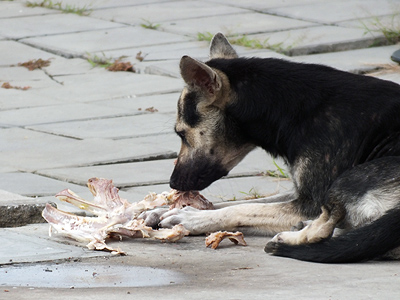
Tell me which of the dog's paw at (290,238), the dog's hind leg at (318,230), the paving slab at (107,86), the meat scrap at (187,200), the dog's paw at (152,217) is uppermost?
the dog's hind leg at (318,230)

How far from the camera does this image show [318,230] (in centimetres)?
466

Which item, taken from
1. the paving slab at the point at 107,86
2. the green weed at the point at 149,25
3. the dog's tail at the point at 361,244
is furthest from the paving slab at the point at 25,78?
the dog's tail at the point at 361,244

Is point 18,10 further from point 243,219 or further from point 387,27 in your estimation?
point 243,219

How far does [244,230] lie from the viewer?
17.0 ft

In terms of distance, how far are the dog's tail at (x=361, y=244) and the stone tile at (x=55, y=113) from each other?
3.98 metres

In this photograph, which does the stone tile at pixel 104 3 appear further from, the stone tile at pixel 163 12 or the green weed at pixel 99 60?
the green weed at pixel 99 60

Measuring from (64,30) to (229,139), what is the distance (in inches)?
266

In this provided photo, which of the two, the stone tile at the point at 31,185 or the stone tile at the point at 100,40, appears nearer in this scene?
the stone tile at the point at 31,185

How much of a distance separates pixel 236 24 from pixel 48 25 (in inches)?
101

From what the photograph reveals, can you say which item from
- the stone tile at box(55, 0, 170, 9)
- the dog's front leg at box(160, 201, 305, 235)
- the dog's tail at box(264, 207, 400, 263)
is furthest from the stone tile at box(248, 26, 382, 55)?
the dog's tail at box(264, 207, 400, 263)

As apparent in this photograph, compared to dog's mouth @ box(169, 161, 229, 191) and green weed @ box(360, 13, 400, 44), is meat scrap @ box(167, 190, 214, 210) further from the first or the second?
green weed @ box(360, 13, 400, 44)

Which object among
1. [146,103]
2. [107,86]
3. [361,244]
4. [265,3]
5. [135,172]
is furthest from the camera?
[265,3]

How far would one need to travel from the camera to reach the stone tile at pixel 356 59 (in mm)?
8742

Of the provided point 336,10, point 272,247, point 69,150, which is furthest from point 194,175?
point 336,10
